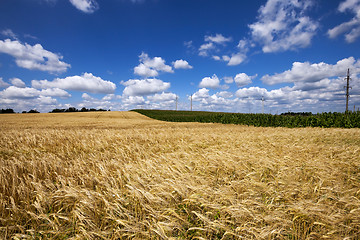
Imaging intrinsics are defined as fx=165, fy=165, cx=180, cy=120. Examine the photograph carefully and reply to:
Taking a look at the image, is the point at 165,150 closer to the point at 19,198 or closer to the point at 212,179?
the point at 212,179

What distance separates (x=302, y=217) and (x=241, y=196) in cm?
67

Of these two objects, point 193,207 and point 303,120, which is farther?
point 303,120

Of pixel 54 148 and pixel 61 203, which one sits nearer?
pixel 61 203

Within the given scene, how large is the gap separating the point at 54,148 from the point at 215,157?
5227 mm

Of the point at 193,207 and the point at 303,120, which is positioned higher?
the point at 303,120

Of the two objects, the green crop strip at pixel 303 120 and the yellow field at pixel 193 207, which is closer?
the yellow field at pixel 193 207

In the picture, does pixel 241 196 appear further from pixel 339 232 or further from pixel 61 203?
pixel 61 203

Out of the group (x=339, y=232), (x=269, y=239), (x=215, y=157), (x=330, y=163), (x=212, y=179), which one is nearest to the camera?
(x=269, y=239)

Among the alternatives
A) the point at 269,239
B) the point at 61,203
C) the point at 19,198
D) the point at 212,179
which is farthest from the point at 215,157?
the point at 19,198

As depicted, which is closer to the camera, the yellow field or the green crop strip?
the yellow field

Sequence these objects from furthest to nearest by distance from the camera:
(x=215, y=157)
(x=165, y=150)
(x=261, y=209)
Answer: (x=165, y=150) < (x=215, y=157) < (x=261, y=209)

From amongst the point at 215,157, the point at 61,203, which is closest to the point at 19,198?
the point at 61,203

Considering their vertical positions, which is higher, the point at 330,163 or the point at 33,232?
the point at 330,163

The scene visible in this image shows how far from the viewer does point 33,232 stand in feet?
5.49
